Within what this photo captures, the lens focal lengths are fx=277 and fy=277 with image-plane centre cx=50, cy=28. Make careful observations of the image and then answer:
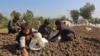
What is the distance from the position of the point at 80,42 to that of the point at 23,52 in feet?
9.19

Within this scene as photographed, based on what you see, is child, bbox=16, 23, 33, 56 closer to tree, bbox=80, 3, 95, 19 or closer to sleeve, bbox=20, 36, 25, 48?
sleeve, bbox=20, 36, 25, 48

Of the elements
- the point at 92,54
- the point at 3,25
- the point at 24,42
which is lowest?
the point at 3,25

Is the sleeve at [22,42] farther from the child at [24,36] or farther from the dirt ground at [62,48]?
the dirt ground at [62,48]

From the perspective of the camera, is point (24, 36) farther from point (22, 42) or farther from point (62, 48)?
point (62, 48)

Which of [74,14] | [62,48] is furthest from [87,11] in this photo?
[62,48]

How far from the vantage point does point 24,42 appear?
8641mm

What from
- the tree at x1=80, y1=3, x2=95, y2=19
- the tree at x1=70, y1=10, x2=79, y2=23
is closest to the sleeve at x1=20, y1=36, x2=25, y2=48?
the tree at x1=80, y1=3, x2=95, y2=19

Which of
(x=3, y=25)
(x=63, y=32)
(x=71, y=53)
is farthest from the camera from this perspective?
(x=3, y=25)

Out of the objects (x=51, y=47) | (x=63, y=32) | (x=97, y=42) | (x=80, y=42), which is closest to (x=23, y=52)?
(x=51, y=47)

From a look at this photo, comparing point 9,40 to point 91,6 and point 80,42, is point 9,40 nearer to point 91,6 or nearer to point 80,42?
point 80,42

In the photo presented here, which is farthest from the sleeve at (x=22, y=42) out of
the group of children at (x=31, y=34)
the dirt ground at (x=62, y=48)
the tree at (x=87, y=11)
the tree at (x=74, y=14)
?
the tree at (x=74, y=14)

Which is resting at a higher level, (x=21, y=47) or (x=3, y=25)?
(x=21, y=47)

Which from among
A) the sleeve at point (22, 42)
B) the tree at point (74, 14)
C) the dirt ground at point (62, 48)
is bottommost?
the tree at point (74, 14)

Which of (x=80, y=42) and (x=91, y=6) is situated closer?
(x=80, y=42)
